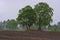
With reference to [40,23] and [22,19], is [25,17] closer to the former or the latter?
[22,19]

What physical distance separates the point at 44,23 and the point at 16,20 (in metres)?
6.74

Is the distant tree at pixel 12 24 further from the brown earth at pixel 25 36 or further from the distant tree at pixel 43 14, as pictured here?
the brown earth at pixel 25 36

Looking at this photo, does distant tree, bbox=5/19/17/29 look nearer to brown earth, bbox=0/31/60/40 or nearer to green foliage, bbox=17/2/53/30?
green foliage, bbox=17/2/53/30

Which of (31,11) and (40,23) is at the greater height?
(31,11)

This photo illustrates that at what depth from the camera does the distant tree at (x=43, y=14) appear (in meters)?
45.9

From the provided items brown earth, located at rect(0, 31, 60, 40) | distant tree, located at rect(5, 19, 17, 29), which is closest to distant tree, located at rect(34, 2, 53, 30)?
distant tree, located at rect(5, 19, 17, 29)

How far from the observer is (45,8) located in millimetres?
46594

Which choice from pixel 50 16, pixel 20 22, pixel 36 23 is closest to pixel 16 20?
pixel 20 22

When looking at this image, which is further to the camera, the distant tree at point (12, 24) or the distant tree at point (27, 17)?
the distant tree at point (12, 24)

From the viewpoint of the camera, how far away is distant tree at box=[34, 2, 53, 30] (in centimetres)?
4592

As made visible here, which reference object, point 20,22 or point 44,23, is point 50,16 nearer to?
point 44,23

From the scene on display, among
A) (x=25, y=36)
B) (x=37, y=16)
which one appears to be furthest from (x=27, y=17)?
(x=25, y=36)

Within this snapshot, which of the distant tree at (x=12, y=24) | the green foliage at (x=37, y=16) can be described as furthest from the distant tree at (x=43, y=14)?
the distant tree at (x=12, y=24)

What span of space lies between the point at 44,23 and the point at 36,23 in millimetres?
2088
